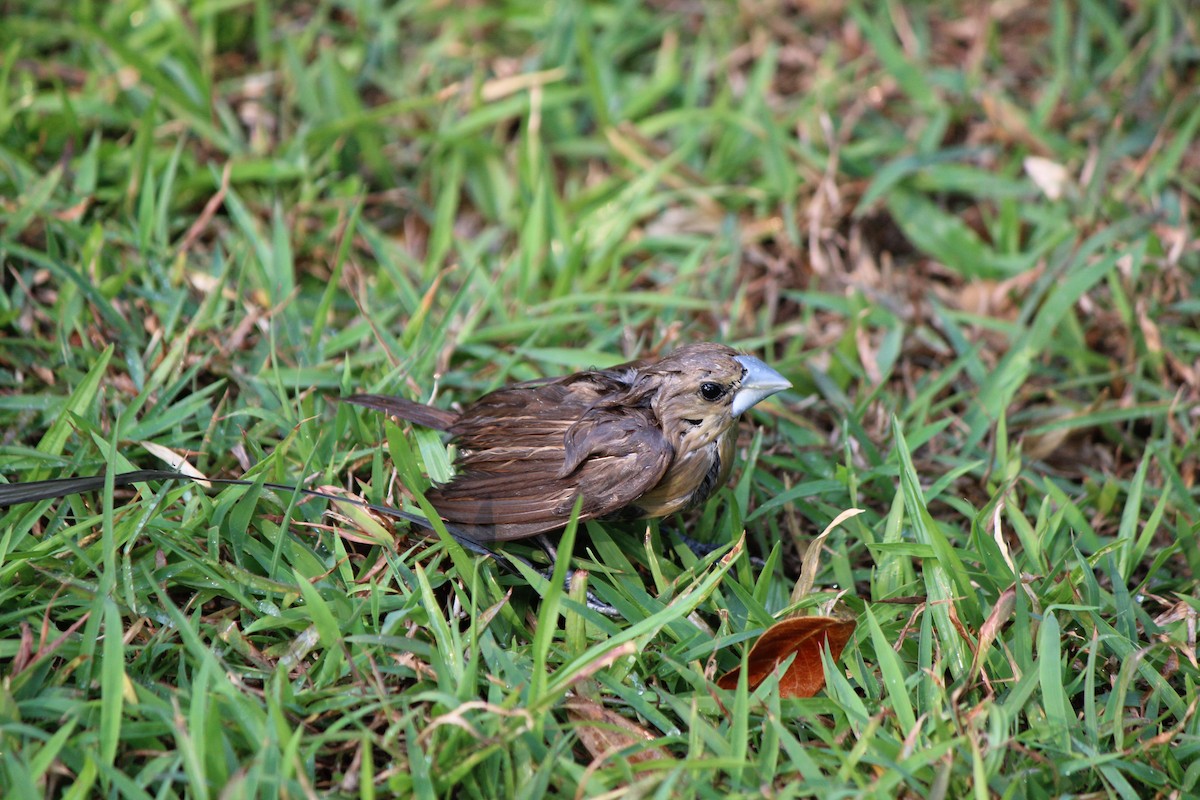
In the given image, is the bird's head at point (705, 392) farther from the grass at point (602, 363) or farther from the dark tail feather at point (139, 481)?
the dark tail feather at point (139, 481)

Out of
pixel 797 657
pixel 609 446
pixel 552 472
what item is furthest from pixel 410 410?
pixel 797 657

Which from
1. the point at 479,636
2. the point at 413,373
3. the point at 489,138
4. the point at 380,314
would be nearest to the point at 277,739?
the point at 479,636

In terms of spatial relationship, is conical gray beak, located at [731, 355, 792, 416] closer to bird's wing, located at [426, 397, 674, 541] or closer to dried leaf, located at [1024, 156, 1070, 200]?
bird's wing, located at [426, 397, 674, 541]

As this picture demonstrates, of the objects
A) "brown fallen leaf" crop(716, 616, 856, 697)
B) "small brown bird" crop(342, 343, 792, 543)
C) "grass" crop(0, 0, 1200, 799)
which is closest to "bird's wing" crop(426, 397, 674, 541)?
"small brown bird" crop(342, 343, 792, 543)

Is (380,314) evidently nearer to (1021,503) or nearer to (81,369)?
(81,369)

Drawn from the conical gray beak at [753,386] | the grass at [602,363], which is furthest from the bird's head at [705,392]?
the grass at [602,363]

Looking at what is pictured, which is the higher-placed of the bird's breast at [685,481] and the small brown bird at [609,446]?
the small brown bird at [609,446]

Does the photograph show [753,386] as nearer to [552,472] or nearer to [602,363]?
[552,472]
